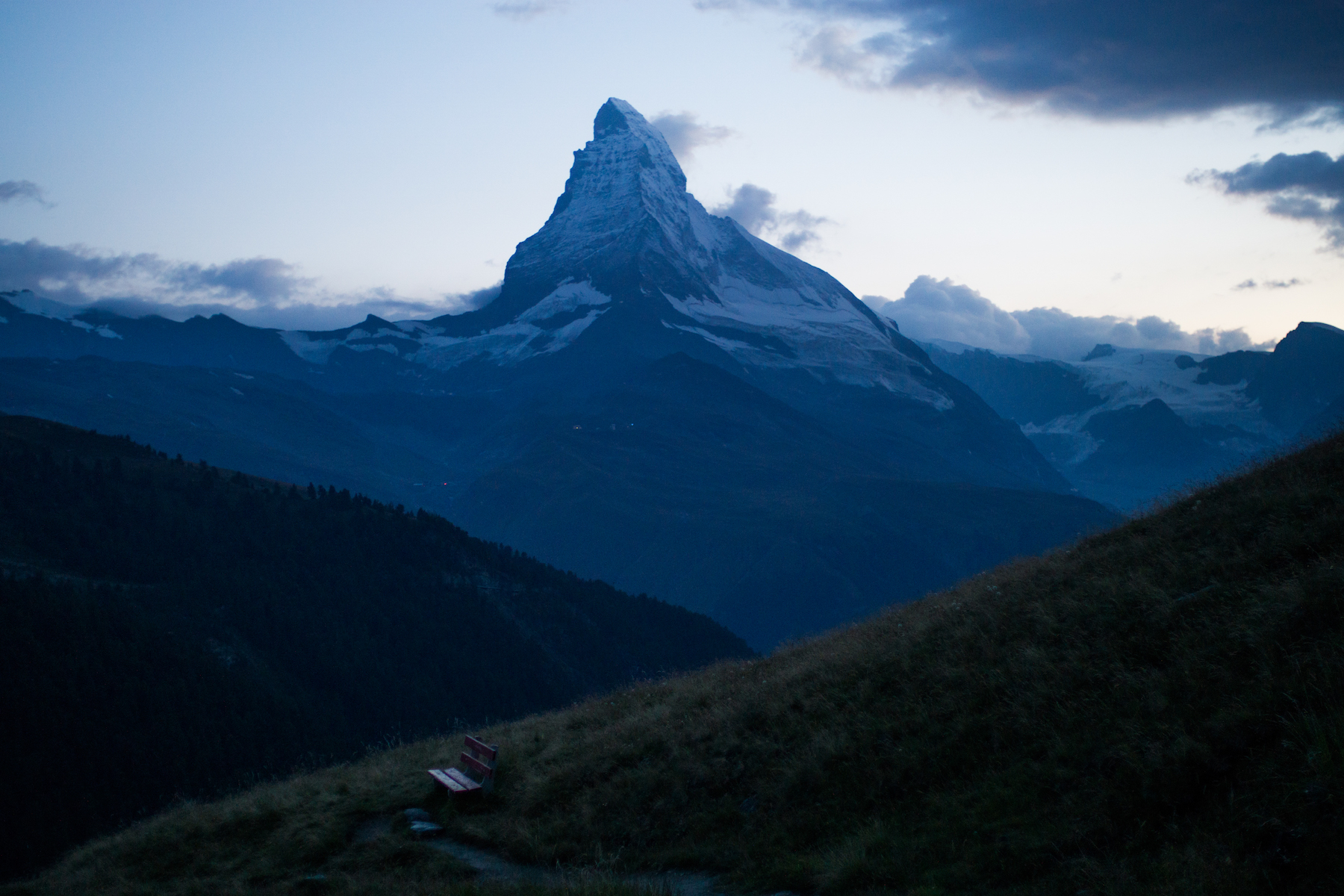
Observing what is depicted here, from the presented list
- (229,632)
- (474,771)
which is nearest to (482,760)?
(474,771)

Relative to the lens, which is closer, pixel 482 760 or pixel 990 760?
pixel 990 760

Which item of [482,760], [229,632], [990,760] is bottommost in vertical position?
[229,632]

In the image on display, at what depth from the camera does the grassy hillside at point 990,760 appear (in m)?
9.31

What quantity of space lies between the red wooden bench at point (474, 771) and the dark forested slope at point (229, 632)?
177 ft

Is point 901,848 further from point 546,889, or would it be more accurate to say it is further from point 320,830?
point 320,830

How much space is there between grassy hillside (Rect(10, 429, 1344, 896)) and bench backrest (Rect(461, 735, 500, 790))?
18.8 inches

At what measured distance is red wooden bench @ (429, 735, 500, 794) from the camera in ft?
55.7

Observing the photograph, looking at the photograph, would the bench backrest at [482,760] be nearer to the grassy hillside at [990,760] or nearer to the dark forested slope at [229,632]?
the grassy hillside at [990,760]

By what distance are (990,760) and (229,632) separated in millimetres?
123877

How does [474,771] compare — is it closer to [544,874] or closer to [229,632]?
[544,874]

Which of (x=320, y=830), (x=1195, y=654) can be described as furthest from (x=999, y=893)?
(x=320, y=830)

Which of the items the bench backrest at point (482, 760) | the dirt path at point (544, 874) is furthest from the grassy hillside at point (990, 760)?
the bench backrest at point (482, 760)

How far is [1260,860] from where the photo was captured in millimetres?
8133

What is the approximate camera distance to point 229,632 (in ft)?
383
